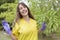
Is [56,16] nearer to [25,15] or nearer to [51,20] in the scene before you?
[51,20]

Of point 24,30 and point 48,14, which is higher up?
point 24,30

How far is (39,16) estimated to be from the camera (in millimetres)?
7148

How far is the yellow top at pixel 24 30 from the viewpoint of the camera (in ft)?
11.3

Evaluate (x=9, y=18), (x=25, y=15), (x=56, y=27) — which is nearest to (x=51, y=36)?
(x=56, y=27)

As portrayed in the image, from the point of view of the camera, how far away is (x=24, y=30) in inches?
136

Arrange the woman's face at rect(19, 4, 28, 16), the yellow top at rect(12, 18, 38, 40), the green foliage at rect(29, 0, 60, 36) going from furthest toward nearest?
the green foliage at rect(29, 0, 60, 36) → the woman's face at rect(19, 4, 28, 16) → the yellow top at rect(12, 18, 38, 40)

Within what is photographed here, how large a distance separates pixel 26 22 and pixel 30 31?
16cm

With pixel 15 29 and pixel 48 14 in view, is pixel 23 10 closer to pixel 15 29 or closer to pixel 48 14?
pixel 15 29

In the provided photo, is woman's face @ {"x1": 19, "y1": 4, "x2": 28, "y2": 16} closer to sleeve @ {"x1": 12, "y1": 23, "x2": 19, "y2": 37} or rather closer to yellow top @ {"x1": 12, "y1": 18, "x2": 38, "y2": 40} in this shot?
yellow top @ {"x1": 12, "y1": 18, "x2": 38, "y2": 40}

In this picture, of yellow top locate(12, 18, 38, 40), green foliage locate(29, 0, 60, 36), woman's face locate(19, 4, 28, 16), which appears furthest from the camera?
green foliage locate(29, 0, 60, 36)

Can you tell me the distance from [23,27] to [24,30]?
5 centimetres

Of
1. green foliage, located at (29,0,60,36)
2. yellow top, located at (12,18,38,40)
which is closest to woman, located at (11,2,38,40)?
yellow top, located at (12,18,38,40)

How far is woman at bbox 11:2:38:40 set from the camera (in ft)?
11.4

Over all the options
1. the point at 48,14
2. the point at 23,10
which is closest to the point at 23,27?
the point at 23,10
